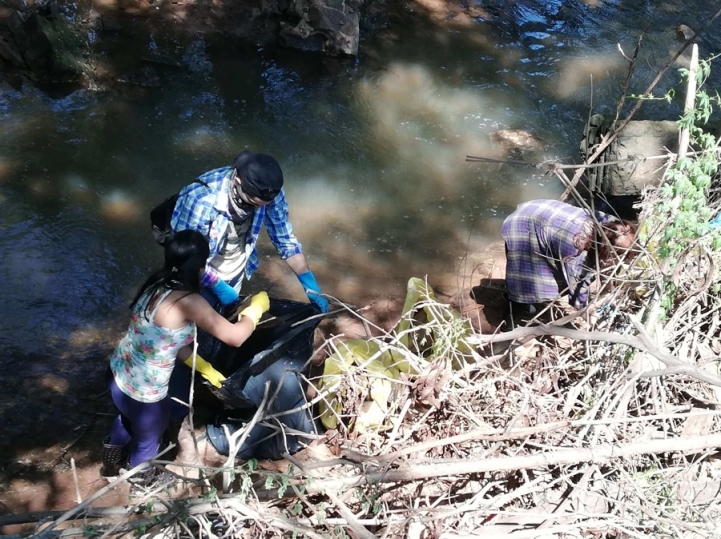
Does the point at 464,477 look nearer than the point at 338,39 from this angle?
Yes

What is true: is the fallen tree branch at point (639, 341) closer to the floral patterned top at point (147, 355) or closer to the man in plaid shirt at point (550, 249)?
the man in plaid shirt at point (550, 249)

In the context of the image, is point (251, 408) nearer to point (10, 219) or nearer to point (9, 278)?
point (9, 278)

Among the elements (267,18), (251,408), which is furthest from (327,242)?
(267,18)

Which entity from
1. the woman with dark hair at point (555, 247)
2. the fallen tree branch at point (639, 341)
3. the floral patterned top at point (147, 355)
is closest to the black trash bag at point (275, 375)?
the floral patterned top at point (147, 355)

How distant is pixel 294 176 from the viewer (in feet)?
17.9

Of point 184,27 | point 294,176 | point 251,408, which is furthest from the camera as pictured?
point 184,27

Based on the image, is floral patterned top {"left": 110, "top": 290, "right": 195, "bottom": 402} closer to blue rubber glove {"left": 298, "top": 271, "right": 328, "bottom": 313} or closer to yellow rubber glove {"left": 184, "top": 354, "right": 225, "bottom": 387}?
yellow rubber glove {"left": 184, "top": 354, "right": 225, "bottom": 387}

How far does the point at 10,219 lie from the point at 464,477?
383 cm

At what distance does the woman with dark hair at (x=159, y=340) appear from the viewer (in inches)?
101

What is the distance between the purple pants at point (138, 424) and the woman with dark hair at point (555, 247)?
7.08ft

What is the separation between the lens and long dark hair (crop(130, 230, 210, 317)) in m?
2.52

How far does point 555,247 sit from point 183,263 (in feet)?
7.39

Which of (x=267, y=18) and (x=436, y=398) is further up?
(x=267, y=18)

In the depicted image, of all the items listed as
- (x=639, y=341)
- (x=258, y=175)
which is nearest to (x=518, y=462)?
(x=639, y=341)
